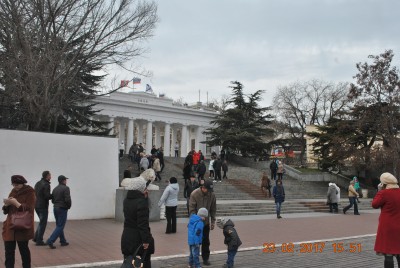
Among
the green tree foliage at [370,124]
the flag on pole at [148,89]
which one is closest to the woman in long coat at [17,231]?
the green tree foliage at [370,124]

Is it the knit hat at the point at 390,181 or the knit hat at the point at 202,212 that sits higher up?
the knit hat at the point at 390,181

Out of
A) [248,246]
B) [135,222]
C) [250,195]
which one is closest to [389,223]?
[135,222]

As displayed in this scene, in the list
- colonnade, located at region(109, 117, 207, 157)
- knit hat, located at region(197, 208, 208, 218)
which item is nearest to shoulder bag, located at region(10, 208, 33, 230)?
knit hat, located at region(197, 208, 208, 218)

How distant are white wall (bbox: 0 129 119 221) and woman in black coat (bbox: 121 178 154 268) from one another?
1003cm

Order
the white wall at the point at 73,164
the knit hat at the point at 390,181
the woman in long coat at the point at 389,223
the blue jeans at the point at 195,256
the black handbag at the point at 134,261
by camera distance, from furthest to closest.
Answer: the white wall at the point at 73,164 < the blue jeans at the point at 195,256 < the knit hat at the point at 390,181 < the woman in long coat at the point at 389,223 < the black handbag at the point at 134,261

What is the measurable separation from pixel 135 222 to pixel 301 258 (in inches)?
194

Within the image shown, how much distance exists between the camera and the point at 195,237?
803 centimetres

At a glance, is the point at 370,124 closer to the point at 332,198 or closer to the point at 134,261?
the point at 332,198

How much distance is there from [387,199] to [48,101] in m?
14.9

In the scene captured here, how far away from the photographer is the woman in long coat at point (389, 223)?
644 centimetres

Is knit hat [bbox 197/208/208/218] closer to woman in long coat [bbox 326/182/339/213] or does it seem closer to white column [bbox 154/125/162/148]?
woman in long coat [bbox 326/182/339/213]

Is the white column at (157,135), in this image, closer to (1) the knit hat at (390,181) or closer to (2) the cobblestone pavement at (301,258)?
(2) the cobblestone pavement at (301,258)
